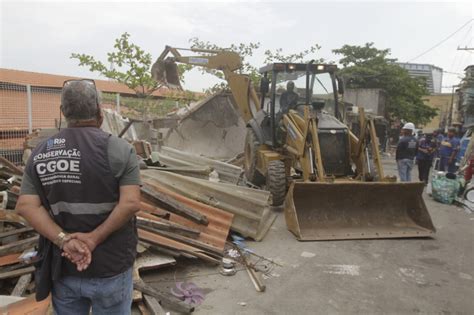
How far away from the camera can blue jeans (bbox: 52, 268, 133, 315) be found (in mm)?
2049

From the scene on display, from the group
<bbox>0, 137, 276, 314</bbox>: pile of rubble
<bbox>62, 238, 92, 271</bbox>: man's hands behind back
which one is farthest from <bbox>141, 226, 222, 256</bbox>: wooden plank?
<bbox>62, 238, 92, 271</bbox>: man's hands behind back

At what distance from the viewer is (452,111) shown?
143 ft

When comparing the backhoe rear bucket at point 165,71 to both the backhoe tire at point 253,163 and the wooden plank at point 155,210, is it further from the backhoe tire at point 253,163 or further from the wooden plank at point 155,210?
the wooden plank at point 155,210

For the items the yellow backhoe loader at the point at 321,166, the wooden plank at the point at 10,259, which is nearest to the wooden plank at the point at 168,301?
the wooden plank at the point at 10,259

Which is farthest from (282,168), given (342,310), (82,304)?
(82,304)

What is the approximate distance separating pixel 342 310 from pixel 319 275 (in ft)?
2.82

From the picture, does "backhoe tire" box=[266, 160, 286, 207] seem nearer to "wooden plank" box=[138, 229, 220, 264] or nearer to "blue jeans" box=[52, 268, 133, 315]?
"wooden plank" box=[138, 229, 220, 264]

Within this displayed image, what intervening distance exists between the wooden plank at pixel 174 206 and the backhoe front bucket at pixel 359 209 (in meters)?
1.45

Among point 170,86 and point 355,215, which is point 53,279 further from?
point 170,86

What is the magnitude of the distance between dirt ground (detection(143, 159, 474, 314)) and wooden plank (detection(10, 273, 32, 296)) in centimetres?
123

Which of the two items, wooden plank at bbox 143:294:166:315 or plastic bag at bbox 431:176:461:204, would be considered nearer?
wooden plank at bbox 143:294:166:315

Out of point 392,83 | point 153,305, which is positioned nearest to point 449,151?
point 153,305

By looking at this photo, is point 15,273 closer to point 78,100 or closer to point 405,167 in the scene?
point 78,100

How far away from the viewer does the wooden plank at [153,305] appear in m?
3.51
